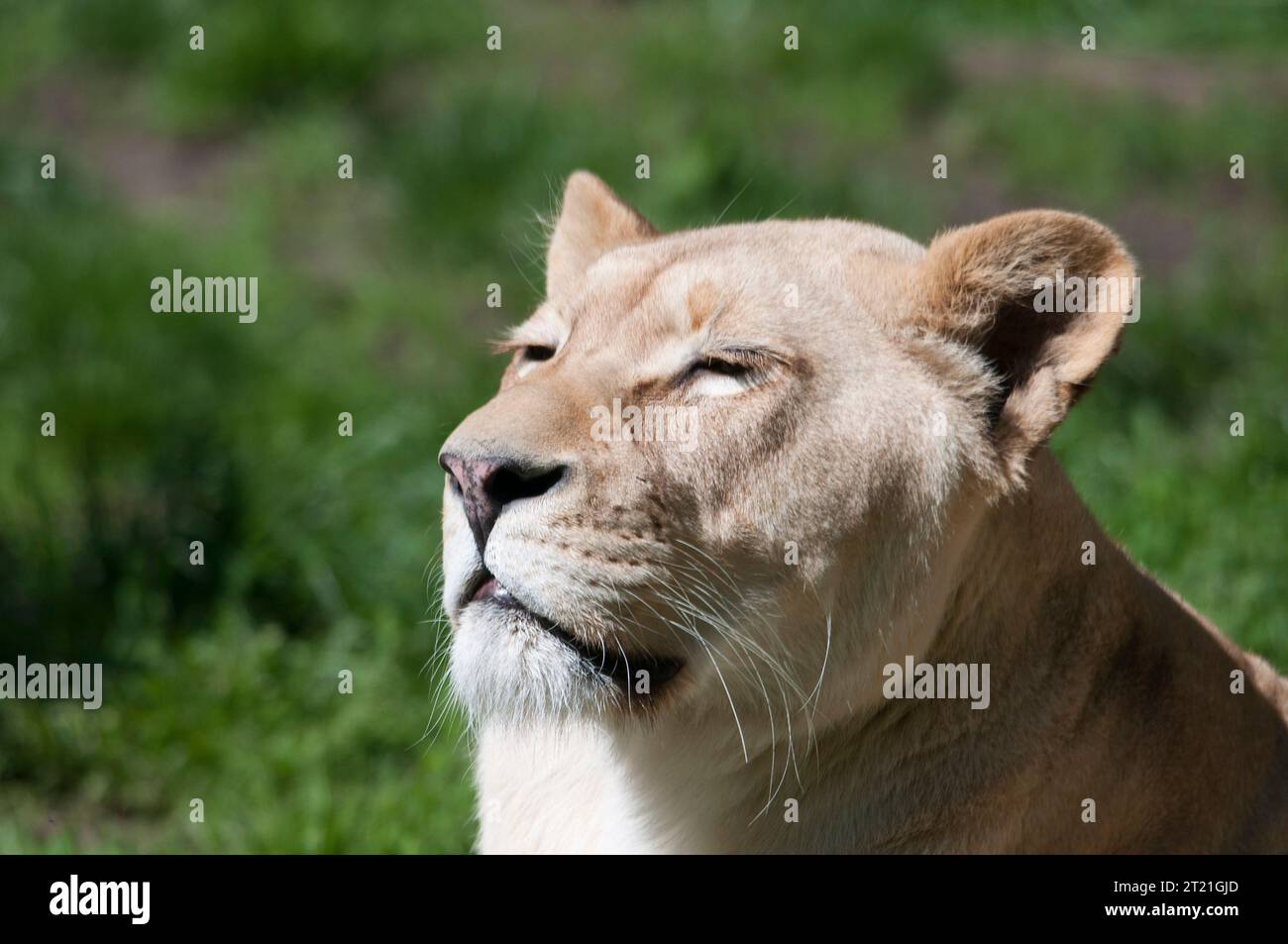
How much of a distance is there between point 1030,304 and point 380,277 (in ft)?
15.6

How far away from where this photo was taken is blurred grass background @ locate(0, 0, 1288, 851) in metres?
4.87

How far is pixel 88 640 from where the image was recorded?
16.6 feet

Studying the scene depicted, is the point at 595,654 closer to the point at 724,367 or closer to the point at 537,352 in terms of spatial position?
the point at 724,367

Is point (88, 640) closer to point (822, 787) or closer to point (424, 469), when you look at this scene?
point (424, 469)

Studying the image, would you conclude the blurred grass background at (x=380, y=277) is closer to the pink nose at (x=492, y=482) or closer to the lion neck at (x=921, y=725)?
the lion neck at (x=921, y=725)

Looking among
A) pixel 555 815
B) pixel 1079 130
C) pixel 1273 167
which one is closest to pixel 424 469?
pixel 555 815

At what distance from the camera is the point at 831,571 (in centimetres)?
278

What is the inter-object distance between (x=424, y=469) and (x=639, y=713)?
129 inches

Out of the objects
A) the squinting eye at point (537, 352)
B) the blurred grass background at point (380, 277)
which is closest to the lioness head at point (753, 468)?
the squinting eye at point (537, 352)

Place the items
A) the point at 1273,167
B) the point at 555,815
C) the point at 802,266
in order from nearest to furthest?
the point at 802,266, the point at 555,815, the point at 1273,167

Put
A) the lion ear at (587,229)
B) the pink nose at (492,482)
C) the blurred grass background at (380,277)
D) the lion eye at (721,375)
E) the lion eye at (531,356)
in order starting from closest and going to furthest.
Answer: the pink nose at (492,482), the lion eye at (721,375), the lion eye at (531,356), the lion ear at (587,229), the blurred grass background at (380,277)

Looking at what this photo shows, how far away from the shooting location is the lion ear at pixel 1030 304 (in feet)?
9.27

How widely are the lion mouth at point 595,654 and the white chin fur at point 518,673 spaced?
0.01m

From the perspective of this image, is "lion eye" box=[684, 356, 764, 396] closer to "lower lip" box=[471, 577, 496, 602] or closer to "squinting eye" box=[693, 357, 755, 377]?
"squinting eye" box=[693, 357, 755, 377]
